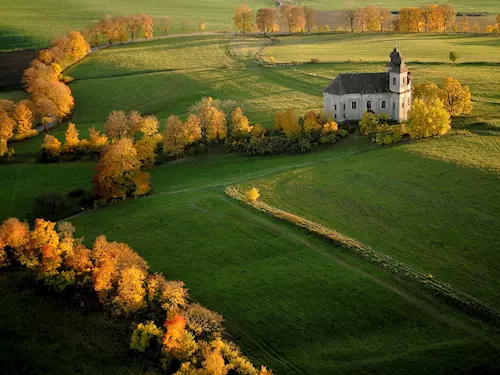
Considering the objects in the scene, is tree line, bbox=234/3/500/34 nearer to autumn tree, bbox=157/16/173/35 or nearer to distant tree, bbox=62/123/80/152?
autumn tree, bbox=157/16/173/35

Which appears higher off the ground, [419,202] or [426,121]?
[426,121]

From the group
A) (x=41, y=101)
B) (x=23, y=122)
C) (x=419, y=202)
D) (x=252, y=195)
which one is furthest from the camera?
(x=41, y=101)

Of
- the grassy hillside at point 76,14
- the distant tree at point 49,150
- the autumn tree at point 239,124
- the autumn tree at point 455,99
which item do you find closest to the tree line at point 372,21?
the grassy hillside at point 76,14

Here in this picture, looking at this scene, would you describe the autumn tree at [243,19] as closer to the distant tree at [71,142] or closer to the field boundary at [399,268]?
the distant tree at [71,142]

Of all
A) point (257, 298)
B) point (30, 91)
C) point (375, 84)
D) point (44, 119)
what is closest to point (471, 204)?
point (257, 298)

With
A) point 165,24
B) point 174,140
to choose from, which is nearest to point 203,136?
point 174,140

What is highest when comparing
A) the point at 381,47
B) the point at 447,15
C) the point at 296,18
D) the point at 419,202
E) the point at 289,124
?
the point at 296,18

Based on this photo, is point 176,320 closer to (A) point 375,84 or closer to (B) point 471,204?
(B) point 471,204

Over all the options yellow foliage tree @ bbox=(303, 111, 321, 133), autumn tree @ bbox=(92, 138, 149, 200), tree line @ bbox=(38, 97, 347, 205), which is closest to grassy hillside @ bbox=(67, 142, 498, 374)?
autumn tree @ bbox=(92, 138, 149, 200)

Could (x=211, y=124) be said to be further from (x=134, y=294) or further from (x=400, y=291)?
(x=400, y=291)
